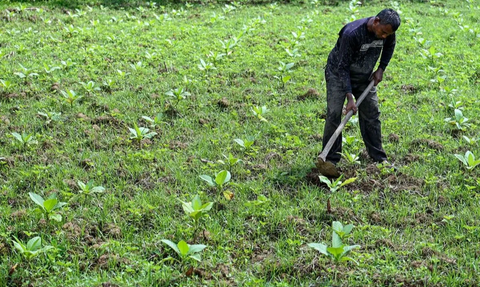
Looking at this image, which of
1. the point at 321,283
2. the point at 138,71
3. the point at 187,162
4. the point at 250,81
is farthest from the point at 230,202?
the point at 138,71

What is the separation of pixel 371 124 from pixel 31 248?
3.84 meters

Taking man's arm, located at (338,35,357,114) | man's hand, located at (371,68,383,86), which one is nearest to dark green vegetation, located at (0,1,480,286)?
man's arm, located at (338,35,357,114)

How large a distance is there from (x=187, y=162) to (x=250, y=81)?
10.6 ft

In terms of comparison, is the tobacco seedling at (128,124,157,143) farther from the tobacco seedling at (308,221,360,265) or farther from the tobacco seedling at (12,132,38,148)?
the tobacco seedling at (308,221,360,265)

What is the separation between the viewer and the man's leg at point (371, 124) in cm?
630

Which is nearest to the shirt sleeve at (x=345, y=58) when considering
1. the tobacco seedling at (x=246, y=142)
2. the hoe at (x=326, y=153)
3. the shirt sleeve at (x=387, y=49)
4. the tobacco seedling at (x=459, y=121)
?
the hoe at (x=326, y=153)

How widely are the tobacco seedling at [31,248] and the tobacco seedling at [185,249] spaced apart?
100 centimetres

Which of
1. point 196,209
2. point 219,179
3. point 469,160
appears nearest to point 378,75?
point 469,160

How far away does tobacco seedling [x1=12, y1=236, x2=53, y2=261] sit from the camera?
175 inches

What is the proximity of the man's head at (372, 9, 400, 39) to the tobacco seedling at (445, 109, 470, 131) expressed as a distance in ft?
7.44

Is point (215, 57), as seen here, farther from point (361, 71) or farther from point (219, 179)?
point (219, 179)

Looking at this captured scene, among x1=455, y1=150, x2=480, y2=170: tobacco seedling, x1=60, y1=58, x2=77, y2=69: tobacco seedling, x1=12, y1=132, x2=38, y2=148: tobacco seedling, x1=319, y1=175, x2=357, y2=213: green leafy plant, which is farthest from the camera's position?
x1=60, y1=58, x2=77, y2=69: tobacco seedling

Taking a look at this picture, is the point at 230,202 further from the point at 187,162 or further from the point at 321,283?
the point at 321,283

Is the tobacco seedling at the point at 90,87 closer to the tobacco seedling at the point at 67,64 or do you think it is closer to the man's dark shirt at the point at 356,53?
the tobacco seedling at the point at 67,64
